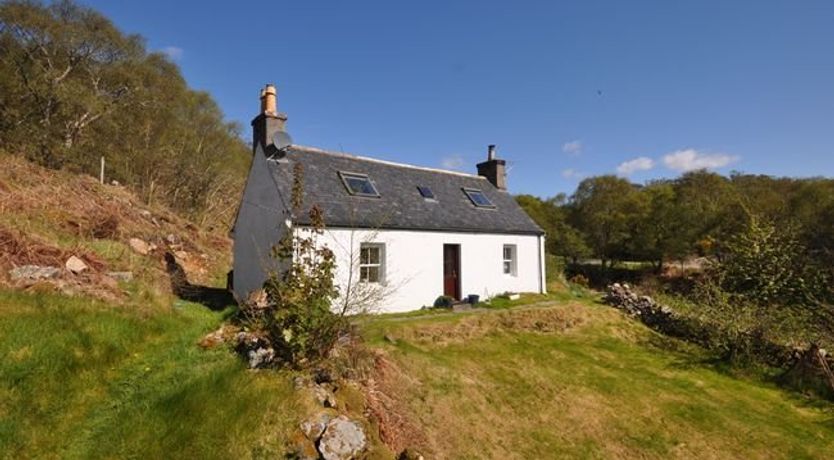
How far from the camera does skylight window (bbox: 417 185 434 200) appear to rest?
18547 millimetres

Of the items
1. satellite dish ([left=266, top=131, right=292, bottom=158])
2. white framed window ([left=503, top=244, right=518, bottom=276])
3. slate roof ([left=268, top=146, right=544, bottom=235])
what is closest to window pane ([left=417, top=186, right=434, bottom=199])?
slate roof ([left=268, top=146, right=544, bottom=235])

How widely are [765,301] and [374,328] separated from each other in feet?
47.4

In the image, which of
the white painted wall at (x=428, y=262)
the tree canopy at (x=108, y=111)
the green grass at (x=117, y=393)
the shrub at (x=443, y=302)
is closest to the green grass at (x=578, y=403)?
the shrub at (x=443, y=302)

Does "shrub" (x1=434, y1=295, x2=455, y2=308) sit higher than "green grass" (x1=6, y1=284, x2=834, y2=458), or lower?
higher

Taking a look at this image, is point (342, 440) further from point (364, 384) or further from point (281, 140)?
point (281, 140)

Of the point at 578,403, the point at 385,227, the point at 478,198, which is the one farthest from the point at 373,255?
the point at 578,403

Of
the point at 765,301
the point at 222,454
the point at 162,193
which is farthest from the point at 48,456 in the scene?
the point at 162,193

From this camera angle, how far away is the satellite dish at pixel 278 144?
593 inches

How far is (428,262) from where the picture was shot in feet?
54.0

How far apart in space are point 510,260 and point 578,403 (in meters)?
9.69

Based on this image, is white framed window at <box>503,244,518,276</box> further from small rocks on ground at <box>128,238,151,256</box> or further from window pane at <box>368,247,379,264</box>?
small rocks on ground at <box>128,238,151,256</box>

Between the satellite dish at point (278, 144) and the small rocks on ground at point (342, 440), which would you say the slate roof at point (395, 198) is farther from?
the small rocks on ground at point (342, 440)

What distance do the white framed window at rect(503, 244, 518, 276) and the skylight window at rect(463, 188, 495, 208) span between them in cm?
221

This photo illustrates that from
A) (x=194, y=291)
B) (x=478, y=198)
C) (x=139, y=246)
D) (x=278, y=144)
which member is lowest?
(x=194, y=291)
